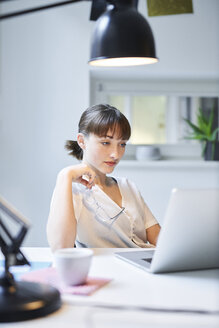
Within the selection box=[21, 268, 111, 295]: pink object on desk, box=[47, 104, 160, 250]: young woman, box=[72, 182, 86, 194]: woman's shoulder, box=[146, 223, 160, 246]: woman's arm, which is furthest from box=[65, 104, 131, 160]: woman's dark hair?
box=[21, 268, 111, 295]: pink object on desk

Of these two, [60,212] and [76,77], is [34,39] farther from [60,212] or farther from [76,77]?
[60,212]

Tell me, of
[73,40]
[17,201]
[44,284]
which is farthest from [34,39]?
[44,284]

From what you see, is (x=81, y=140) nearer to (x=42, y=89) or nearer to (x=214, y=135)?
(x=42, y=89)

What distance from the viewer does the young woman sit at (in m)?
1.71

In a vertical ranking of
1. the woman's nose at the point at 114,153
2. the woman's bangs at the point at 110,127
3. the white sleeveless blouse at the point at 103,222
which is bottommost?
the white sleeveless blouse at the point at 103,222

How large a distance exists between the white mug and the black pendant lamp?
23.4 inches

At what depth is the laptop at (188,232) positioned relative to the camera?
1.03 meters

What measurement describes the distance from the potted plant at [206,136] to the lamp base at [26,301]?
2454mm

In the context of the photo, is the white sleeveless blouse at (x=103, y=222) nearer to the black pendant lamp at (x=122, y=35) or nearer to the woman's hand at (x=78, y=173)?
the woman's hand at (x=78, y=173)

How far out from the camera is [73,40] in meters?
3.07

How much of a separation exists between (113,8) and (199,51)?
6.40 feet

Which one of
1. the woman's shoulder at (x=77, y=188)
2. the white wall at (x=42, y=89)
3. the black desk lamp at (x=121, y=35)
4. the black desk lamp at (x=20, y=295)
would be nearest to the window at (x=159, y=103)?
the white wall at (x=42, y=89)

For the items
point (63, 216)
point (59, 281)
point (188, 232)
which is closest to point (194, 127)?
point (63, 216)

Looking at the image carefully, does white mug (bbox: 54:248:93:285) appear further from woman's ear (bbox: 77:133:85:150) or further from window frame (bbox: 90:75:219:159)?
window frame (bbox: 90:75:219:159)
